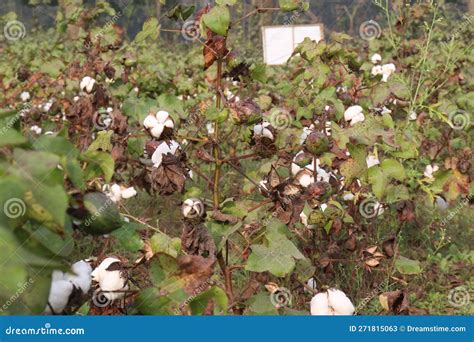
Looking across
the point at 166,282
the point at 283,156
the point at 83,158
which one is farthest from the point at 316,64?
the point at 83,158

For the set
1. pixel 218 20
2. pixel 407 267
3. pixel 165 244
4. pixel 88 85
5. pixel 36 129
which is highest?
pixel 218 20

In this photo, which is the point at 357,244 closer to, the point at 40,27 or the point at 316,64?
the point at 316,64

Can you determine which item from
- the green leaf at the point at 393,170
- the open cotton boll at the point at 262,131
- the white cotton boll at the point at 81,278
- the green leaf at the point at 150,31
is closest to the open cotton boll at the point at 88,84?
the green leaf at the point at 150,31

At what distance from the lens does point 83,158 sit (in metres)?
0.76

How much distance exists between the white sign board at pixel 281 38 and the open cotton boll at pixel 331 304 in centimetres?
590

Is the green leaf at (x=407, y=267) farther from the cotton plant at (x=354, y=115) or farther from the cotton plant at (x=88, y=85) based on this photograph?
the cotton plant at (x=88, y=85)

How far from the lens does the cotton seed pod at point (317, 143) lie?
188 centimetres

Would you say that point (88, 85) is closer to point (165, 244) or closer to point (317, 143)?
point (317, 143)

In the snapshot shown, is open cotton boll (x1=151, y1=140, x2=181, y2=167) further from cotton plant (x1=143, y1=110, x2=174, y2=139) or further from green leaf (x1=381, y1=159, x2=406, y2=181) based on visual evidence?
green leaf (x1=381, y1=159, x2=406, y2=181)

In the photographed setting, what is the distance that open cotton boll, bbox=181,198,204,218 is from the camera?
166cm

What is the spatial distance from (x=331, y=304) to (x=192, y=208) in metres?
0.38

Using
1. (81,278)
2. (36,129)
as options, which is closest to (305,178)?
(81,278)

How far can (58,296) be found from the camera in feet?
2.79

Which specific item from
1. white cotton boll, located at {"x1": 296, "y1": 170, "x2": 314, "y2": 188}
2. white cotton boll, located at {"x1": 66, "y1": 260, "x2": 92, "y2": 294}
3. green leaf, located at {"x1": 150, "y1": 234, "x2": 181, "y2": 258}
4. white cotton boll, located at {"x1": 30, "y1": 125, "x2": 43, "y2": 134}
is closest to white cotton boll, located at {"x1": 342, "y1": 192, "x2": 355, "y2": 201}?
white cotton boll, located at {"x1": 296, "y1": 170, "x2": 314, "y2": 188}
